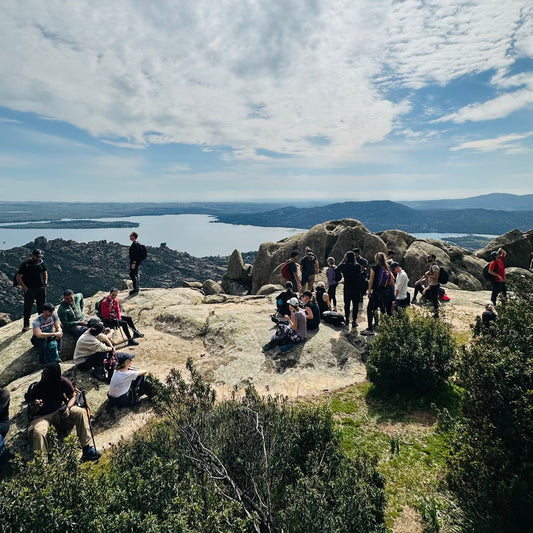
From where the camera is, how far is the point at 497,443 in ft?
15.3

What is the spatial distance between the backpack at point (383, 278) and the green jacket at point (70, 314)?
478 inches

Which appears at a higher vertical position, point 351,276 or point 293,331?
point 351,276

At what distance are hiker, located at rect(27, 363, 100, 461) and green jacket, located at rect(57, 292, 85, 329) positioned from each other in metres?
5.36

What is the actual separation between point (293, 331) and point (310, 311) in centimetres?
118

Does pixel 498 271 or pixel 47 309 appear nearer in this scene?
pixel 47 309

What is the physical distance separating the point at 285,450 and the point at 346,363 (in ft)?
19.7

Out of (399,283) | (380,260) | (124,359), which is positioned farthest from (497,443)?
(399,283)

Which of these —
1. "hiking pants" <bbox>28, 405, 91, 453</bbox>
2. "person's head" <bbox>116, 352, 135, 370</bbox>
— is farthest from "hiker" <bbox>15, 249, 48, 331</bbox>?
"hiking pants" <bbox>28, 405, 91, 453</bbox>

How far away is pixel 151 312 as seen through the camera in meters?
17.2

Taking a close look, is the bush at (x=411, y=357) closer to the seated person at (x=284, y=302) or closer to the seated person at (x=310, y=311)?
the seated person at (x=310, y=311)

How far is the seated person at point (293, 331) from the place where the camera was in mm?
12609

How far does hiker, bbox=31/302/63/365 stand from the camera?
10.5 metres

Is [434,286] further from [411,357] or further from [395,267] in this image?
[411,357]

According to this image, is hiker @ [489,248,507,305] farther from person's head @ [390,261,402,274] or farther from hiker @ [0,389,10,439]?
hiker @ [0,389,10,439]
